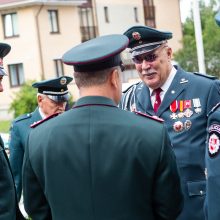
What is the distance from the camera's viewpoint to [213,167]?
3432 mm

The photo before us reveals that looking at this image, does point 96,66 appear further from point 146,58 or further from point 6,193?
point 146,58

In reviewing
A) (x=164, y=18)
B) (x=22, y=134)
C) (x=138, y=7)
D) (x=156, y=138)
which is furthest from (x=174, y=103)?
(x=164, y=18)

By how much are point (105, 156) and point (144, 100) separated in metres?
1.68

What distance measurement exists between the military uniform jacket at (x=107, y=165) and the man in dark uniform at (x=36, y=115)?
2.90 meters

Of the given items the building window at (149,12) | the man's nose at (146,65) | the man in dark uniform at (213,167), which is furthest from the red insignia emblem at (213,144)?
the building window at (149,12)

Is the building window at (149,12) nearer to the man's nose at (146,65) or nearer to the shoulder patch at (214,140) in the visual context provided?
the man's nose at (146,65)

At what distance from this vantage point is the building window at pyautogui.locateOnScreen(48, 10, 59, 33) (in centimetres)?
3424

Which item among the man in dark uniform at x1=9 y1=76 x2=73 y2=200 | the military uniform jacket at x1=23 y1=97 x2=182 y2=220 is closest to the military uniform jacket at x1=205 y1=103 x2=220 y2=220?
the military uniform jacket at x1=23 y1=97 x2=182 y2=220

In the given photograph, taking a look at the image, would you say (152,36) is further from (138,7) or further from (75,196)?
(138,7)

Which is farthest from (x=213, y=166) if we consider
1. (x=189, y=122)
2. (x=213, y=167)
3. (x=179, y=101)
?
(x=179, y=101)

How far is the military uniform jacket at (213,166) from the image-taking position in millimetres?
3412

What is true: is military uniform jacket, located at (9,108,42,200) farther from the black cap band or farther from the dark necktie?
the black cap band

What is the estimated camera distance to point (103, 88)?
10.5ft

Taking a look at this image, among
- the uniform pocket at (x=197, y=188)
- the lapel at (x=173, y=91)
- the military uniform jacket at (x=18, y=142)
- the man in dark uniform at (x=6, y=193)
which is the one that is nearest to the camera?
the man in dark uniform at (x=6, y=193)
